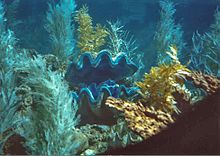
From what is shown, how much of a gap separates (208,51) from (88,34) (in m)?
1.12

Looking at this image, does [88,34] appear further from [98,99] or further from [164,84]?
[164,84]

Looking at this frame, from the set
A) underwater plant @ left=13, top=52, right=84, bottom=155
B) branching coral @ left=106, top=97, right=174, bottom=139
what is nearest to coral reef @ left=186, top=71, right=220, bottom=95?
branching coral @ left=106, top=97, right=174, bottom=139

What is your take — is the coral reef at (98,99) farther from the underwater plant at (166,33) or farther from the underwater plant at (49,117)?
the underwater plant at (166,33)


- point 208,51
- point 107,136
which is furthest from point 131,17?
point 107,136

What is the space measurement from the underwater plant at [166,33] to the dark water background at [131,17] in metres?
0.05

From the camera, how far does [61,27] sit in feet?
12.5

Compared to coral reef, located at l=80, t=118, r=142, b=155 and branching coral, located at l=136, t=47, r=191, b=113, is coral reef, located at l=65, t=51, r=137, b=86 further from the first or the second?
coral reef, located at l=80, t=118, r=142, b=155

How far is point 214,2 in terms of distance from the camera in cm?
382

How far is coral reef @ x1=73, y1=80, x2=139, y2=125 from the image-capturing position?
3.69m

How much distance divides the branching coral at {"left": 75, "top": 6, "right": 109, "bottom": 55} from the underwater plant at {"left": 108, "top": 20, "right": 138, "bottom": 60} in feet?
0.23

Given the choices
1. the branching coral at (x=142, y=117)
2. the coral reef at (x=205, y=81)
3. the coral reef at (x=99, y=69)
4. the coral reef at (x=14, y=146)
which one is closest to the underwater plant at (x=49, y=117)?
the coral reef at (x=14, y=146)

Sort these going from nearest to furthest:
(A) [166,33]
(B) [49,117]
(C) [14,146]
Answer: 1. (B) [49,117]
2. (C) [14,146]
3. (A) [166,33]

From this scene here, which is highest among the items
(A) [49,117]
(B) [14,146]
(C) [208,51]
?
(C) [208,51]

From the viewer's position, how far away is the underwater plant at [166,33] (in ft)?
12.4
